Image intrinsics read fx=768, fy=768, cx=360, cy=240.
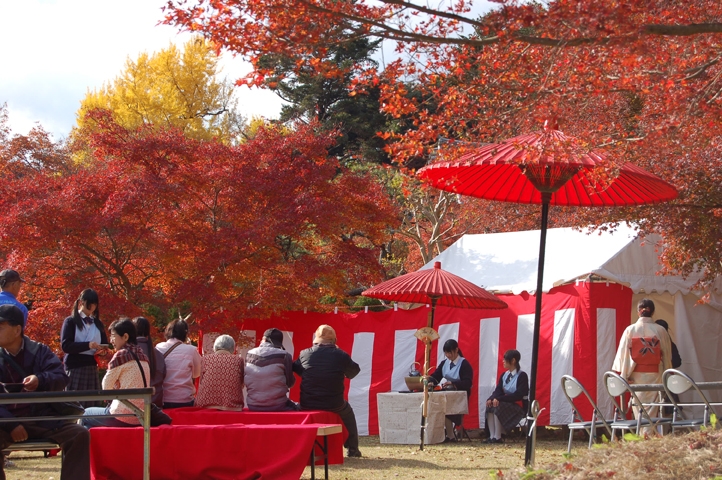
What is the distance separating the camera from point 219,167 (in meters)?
10.5

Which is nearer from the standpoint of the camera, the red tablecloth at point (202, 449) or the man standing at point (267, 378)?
the red tablecloth at point (202, 449)

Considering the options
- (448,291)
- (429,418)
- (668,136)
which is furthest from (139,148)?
(668,136)

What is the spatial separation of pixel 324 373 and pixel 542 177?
3373 mm

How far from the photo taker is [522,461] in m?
7.76

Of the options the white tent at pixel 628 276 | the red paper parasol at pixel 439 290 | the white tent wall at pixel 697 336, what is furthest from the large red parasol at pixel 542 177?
the white tent wall at pixel 697 336

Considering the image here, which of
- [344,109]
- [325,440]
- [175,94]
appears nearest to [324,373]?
[325,440]

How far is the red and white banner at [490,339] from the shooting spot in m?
10.0

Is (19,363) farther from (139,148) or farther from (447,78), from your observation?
(139,148)

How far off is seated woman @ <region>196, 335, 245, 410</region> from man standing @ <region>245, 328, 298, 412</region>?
0.11 metres

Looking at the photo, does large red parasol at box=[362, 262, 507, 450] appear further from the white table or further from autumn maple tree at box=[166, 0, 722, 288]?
autumn maple tree at box=[166, 0, 722, 288]

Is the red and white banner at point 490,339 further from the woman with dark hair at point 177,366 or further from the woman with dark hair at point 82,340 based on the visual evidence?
the woman with dark hair at point 82,340

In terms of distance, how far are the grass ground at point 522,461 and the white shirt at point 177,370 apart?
4.00 ft

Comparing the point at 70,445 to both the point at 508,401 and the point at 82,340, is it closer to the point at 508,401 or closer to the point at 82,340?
the point at 82,340

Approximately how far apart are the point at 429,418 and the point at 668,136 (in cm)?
456
